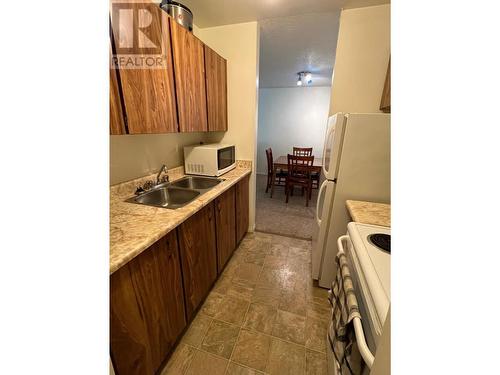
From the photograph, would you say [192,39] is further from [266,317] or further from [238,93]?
[266,317]

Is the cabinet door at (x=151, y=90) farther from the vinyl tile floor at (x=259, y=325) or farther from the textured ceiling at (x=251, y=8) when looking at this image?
the vinyl tile floor at (x=259, y=325)

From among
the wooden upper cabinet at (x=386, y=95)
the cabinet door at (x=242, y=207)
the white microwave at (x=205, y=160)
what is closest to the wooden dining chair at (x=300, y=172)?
the cabinet door at (x=242, y=207)

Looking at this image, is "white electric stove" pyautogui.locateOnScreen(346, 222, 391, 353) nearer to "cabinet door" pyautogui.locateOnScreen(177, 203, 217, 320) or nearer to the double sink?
"cabinet door" pyautogui.locateOnScreen(177, 203, 217, 320)

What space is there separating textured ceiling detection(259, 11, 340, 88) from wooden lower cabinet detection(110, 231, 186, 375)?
8.13 ft

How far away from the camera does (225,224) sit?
1.90 m

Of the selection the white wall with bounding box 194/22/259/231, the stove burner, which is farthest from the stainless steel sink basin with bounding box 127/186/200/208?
the stove burner

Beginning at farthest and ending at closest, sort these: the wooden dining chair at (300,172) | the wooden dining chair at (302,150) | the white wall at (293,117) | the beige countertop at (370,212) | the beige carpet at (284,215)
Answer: the white wall at (293,117) < the wooden dining chair at (302,150) < the wooden dining chair at (300,172) < the beige carpet at (284,215) < the beige countertop at (370,212)

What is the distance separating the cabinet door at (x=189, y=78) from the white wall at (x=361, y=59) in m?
1.37

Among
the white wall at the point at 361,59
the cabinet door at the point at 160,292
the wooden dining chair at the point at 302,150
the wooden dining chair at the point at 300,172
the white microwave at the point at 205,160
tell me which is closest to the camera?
the cabinet door at the point at 160,292

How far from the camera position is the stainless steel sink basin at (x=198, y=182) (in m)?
1.98

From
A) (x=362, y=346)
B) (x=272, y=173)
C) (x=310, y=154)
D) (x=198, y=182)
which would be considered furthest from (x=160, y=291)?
(x=310, y=154)

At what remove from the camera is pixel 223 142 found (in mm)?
2609

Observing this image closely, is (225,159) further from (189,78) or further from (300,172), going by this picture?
(300,172)
